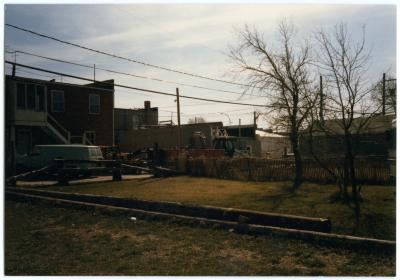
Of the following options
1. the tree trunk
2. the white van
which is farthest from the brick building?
the tree trunk

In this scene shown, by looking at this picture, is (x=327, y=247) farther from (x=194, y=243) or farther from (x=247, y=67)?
(x=247, y=67)

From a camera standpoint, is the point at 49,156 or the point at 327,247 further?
the point at 49,156

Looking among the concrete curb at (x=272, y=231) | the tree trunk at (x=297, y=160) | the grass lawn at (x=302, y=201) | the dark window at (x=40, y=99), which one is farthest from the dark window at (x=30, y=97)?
the tree trunk at (x=297, y=160)

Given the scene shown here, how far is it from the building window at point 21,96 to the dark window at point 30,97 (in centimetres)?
38

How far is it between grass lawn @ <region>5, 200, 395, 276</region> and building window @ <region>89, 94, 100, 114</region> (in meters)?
23.8

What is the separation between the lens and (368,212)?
10.1m

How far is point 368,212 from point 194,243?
520 cm

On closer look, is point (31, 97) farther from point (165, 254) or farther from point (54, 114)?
point (165, 254)

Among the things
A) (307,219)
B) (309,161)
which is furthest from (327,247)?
(309,161)

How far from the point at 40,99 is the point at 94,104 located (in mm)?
5026

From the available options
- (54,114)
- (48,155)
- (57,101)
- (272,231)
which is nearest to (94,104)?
(57,101)

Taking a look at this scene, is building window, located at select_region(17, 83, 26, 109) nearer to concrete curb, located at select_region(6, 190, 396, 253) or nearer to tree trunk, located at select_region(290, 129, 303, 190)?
concrete curb, located at select_region(6, 190, 396, 253)

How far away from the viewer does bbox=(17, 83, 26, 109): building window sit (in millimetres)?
26453

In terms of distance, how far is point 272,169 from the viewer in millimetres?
20281
